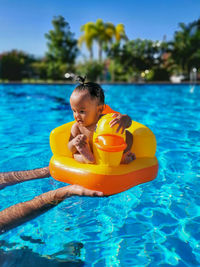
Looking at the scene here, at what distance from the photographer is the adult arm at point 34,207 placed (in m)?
2.04

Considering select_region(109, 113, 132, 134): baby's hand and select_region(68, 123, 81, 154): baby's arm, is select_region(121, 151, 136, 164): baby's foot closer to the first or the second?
select_region(109, 113, 132, 134): baby's hand

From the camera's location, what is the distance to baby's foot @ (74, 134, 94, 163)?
2.32 meters

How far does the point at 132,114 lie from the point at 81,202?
17.3ft

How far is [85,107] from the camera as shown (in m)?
2.24

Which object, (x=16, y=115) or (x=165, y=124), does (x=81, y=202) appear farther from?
(x=16, y=115)

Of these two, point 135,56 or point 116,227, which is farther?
point 135,56

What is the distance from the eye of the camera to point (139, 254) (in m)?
1.85

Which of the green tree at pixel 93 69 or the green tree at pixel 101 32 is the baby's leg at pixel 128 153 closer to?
the green tree at pixel 93 69

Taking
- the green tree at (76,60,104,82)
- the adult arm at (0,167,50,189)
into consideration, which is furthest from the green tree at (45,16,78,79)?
the adult arm at (0,167,50,189)

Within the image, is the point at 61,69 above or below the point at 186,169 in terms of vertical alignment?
above

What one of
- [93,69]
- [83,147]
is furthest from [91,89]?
[93,69]

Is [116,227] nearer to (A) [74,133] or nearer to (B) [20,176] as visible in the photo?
(A) [74,133]

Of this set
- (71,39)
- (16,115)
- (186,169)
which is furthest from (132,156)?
(71,39)

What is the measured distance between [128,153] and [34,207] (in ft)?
3.01
